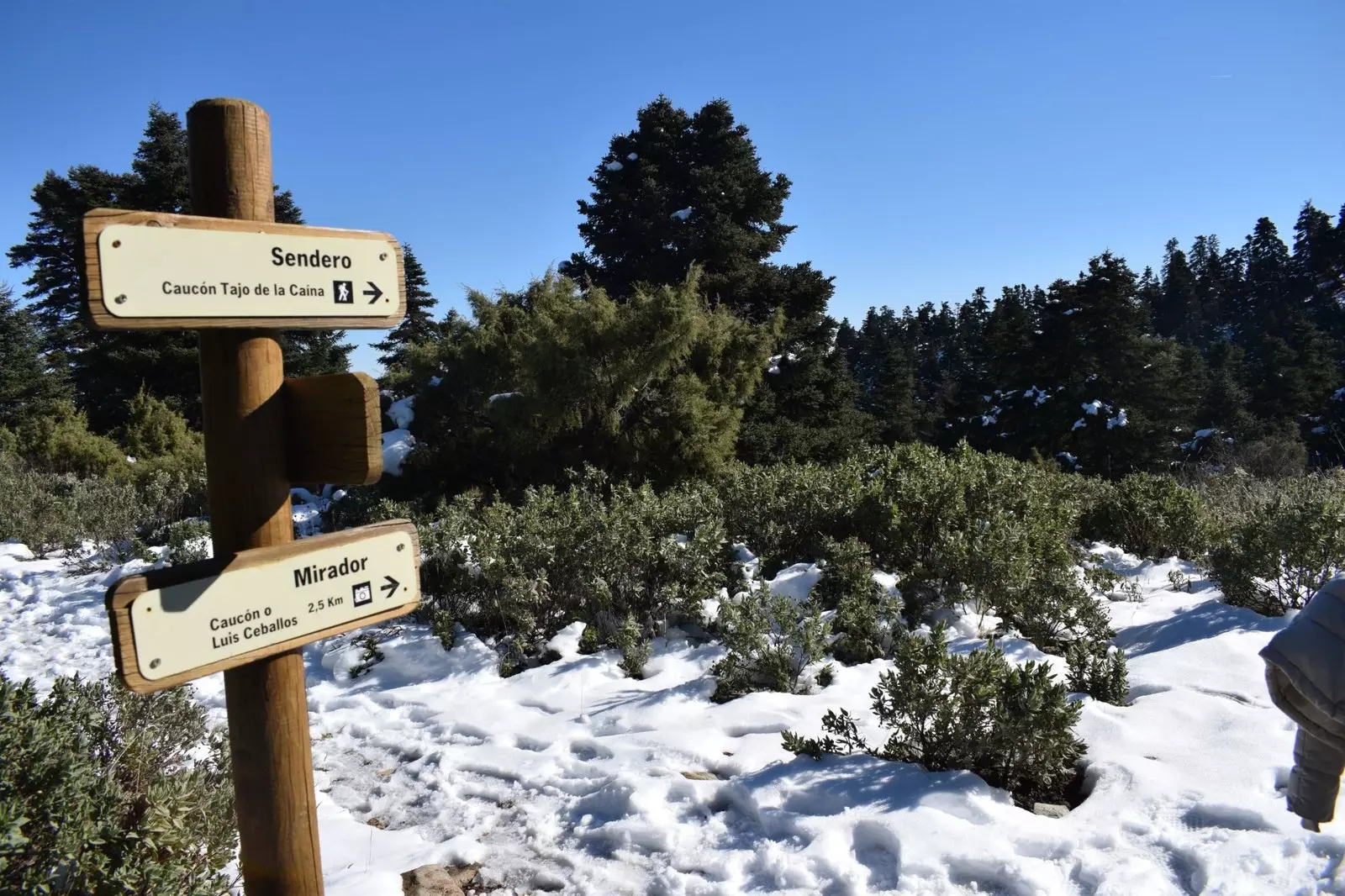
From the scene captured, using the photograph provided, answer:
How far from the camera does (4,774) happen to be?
2.15 m

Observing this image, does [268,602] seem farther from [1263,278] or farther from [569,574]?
[1263,278]

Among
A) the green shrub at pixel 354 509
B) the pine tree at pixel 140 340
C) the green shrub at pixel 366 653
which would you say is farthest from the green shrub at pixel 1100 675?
the pine tree at pixel 140 340

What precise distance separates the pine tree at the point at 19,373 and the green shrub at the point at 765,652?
2261 cm

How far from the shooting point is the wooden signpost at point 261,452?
5.63 ft

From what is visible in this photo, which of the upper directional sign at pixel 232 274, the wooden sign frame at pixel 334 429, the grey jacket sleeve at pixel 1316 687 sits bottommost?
the grey jacket sleeve at pixel 1316 687

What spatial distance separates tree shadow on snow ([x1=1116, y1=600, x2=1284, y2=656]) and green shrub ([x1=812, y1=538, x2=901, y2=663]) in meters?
1.34

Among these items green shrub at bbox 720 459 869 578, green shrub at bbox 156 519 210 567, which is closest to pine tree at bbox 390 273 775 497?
green shrub at bbox 720 459 869 578

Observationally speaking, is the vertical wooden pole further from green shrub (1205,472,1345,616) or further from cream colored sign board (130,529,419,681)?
green shrub (1205,472,1345,616)

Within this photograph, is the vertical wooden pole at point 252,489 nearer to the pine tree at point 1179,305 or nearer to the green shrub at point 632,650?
the green shrub at point 632,650

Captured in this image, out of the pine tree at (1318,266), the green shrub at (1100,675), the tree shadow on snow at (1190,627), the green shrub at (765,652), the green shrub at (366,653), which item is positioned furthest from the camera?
the pine tree at (1318,266)

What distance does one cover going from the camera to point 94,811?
89.7 inches

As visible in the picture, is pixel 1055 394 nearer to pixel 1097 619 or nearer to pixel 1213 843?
pixel 1097 619

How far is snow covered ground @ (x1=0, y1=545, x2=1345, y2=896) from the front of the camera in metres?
2.55

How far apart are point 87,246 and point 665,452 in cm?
799
